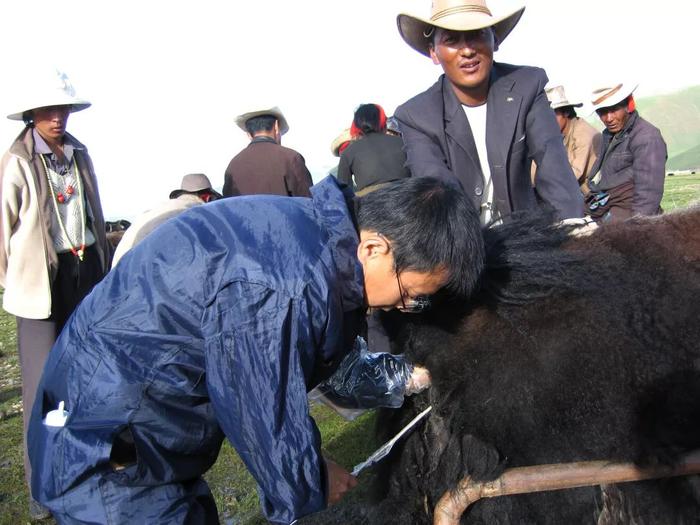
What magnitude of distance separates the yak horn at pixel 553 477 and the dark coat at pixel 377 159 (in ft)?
8.17

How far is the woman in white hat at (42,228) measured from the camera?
3188 millimetres

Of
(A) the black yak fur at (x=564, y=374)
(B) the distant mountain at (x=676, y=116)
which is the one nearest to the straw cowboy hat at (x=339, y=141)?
(A) the black yak fur at (x=564, y=374)

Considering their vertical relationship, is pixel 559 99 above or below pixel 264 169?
above

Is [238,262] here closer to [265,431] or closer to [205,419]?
[265,431]

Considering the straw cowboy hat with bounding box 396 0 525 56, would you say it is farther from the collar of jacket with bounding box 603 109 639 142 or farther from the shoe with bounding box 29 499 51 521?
the shoe with bounding box 29 499 51 521

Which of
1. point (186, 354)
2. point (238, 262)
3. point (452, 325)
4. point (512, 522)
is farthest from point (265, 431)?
point (512, 522)

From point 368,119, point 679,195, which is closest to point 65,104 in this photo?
point 368,119

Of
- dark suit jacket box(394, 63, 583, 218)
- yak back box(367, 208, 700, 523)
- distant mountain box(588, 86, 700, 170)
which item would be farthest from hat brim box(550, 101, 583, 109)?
distant mountain box(588, 86, 700, 170)

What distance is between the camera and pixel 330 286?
4.74ft

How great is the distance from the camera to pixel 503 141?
2.54m

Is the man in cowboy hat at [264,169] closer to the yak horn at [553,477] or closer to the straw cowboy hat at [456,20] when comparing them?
the straw cowboy hat at [456,20]

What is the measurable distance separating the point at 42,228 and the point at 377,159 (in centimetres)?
208

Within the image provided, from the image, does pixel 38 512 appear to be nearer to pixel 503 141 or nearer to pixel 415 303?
pixel 415 303

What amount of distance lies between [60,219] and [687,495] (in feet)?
10.7
